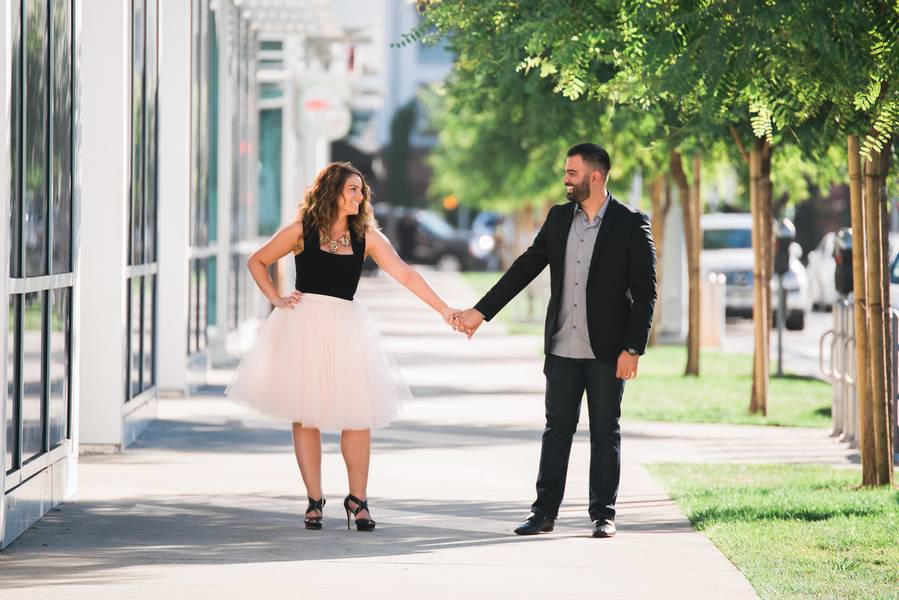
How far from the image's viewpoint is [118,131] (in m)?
11.5

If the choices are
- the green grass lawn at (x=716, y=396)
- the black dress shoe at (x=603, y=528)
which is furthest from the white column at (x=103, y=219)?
the green grass lawn at (x=716, y=396)

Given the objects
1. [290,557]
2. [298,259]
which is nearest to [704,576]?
[290,557]

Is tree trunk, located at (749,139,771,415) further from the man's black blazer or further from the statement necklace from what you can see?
the statement necklace

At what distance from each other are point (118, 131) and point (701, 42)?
17.1ft

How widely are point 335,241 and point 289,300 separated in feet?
1.18

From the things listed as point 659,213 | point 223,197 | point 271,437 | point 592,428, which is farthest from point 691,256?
point 592,428

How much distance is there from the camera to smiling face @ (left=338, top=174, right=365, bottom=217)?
28.2ft

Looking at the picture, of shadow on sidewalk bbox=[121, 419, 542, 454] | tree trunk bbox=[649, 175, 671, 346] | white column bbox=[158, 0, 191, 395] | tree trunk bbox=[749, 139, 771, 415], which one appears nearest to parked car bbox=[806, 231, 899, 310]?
tree trunk bbox=[649, 175, 671, 346]

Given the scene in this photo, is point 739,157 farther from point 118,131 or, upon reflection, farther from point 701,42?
point 701,42

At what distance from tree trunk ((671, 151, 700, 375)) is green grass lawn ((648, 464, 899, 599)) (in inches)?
290

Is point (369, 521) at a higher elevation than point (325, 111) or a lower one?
lower

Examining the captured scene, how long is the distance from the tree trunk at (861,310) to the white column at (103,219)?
15.0 feet

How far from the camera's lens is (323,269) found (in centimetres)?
866

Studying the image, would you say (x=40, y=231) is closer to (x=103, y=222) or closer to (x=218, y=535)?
(x=218, y=535)
